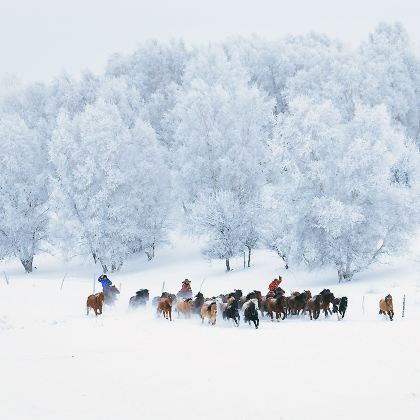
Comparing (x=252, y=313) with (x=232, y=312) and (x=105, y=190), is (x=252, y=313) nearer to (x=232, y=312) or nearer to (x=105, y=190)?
(x=232, y=312)

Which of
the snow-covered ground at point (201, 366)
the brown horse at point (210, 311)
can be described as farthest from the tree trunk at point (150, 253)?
the brown horse at point (210, 311)

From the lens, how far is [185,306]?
71.3ft

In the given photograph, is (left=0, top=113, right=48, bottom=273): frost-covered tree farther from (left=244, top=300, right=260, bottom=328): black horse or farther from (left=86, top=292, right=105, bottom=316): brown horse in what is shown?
(left=244, top=300, right=260, bottom=328): black horse

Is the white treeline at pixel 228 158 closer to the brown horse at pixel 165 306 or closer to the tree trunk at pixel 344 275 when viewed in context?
the tree trunk at pixel 344 275

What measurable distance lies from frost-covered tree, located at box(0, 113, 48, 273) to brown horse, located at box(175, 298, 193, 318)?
24446 mm

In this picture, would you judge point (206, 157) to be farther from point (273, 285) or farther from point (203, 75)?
point (273, 285)

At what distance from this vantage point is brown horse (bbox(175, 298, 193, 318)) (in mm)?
21688

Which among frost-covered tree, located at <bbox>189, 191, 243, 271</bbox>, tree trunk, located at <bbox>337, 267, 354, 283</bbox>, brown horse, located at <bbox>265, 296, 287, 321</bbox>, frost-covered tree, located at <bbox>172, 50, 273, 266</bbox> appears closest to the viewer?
brown horse, located at <bbox>265, 296, 287, 321</bbox>

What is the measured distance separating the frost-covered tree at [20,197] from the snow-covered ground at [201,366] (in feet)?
68.7

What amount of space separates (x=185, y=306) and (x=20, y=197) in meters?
26.2

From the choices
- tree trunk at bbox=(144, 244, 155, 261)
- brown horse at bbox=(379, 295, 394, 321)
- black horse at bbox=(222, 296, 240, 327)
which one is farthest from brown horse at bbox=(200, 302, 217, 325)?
tree trunk at bbox=(144, 244, 155, 261)


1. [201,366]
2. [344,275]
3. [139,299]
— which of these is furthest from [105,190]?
[201,366]

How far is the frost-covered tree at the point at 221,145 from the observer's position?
38.2 meters

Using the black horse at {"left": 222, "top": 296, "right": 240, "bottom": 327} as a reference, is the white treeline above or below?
above
